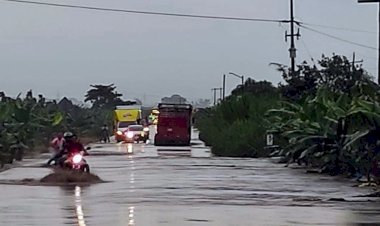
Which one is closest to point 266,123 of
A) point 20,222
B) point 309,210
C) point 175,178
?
point 175,178

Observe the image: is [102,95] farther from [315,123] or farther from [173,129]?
[315,123]

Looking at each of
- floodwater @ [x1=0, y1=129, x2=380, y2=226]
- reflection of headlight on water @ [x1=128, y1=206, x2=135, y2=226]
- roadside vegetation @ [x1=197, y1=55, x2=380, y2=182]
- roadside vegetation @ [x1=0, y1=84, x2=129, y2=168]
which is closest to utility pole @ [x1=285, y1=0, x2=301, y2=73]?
roadside vegetation @ [x1=197, y1=55, x2=380, y2=182]

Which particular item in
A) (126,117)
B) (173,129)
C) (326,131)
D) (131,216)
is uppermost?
(126,117)

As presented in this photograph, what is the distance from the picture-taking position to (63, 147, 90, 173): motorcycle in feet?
102

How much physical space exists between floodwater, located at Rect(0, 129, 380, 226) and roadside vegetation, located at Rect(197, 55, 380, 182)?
1234mm

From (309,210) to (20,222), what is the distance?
6.01 meters

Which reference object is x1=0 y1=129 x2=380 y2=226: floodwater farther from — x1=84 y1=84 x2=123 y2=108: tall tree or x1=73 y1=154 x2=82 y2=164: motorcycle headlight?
x1=84 y1=84 x2=123 y2=108: tall tree

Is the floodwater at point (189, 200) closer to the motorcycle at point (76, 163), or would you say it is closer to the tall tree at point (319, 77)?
the motorcycle at point (76, 163)

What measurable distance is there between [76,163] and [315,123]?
10.2 m

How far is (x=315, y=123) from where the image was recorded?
123 ft

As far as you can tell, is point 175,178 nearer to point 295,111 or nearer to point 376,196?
point 376,196

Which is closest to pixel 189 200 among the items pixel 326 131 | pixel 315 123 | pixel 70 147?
pixel 70 147

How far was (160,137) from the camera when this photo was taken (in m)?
67.4

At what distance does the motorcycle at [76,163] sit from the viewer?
31.0 meters
